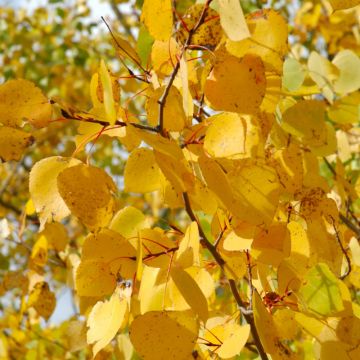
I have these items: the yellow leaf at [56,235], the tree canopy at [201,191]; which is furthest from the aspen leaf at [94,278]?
the yellow leaf at [56,235]

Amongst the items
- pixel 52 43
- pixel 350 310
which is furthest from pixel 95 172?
pixel 52 43

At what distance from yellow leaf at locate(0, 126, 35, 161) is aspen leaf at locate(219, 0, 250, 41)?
208 mm

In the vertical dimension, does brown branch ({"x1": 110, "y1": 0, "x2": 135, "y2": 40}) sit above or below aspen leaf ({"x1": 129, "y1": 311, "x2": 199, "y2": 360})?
below

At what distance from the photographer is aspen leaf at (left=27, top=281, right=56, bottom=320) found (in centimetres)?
94

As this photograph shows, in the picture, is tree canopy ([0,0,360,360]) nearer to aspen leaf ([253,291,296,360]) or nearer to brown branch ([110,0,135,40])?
aspen leaf ([253,291,296,360])

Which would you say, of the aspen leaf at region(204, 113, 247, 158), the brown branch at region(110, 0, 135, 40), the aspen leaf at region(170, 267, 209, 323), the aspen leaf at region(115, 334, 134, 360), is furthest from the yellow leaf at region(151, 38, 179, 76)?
the brown branch at region(110, 0, 135, 40)

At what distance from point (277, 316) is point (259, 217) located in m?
0.18

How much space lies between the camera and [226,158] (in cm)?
48

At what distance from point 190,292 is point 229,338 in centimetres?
8

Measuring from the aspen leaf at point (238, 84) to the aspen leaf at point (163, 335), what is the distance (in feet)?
0.57

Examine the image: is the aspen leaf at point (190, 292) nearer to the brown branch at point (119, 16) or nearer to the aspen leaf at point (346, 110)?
the aspen leaf at point (346, 110)

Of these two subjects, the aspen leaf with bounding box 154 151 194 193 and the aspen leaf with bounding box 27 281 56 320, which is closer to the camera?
the aspen leaf with bounding box 154 151 194 193

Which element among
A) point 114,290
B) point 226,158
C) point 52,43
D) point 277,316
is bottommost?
point 52,43

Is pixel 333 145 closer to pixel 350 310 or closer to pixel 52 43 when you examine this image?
pixel 350 310
